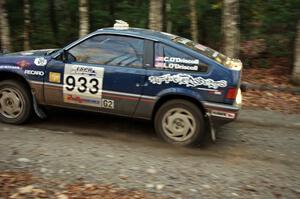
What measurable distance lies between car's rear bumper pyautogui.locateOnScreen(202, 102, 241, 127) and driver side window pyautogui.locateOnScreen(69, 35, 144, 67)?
122 cm

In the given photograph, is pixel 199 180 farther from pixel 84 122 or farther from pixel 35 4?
pixel 35 4

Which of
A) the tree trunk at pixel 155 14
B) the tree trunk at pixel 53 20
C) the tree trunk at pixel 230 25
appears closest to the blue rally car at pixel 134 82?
the tree trunk at pixel 230 25

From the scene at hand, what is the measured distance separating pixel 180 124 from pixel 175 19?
23.3ft

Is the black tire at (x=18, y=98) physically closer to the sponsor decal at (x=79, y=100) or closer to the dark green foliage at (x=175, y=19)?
the sponsor decal at (x=79, y=100)

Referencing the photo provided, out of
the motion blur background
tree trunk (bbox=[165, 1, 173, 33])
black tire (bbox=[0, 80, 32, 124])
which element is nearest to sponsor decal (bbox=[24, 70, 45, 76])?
black tire (bbox=[0, 80, 32, 124])

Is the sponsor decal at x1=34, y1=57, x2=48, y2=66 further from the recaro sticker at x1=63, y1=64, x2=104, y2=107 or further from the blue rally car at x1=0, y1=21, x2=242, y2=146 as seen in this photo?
the recaro sticker at x1=63, y1=64, x2=104, y2=107

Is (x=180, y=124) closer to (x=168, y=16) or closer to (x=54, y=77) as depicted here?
(x=54, y=77)

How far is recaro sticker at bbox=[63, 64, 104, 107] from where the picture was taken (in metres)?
6.54

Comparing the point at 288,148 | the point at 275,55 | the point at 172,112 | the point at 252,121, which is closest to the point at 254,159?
the point at 288,148

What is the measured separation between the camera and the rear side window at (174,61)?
625 cm

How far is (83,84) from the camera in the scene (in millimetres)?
6570

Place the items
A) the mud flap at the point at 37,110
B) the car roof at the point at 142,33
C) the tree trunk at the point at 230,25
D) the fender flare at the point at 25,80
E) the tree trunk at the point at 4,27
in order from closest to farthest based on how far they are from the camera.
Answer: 1. the car roof at the point at 142,33
2. the fender flare at the point at 25,80
3. the mud flap at the point at 37,110
4. the tree trunk at the point at 230,25
5. the tree trunk at the point at 4,27

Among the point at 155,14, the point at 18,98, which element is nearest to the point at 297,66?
the point at 155,14

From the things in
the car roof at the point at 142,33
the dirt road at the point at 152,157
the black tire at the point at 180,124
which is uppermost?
the car roof at the point at 142,33
